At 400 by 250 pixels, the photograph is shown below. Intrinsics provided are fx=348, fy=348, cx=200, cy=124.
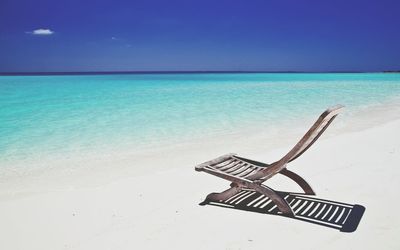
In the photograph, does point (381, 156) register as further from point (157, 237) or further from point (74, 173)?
point (74, 173)

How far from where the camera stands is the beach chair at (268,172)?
3.44 m

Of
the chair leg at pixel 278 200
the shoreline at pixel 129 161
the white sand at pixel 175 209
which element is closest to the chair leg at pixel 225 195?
the white sand at pixel 175 209

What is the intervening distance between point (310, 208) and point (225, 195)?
35.8 inches

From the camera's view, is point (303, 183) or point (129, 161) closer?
point (303, 183)

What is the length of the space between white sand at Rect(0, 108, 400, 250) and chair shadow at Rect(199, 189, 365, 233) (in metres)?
0.10

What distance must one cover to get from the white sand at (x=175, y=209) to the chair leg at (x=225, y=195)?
0.43 feet

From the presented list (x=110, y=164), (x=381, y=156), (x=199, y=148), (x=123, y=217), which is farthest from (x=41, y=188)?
(x=381, y=156)

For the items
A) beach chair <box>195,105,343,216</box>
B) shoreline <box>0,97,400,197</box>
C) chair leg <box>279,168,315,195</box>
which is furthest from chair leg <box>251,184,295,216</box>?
shoreline <box>0,97,400,197</box>

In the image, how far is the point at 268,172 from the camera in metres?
3.57

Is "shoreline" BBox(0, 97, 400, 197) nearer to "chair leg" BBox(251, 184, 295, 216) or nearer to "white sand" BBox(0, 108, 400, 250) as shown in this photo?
"white sand" BBox(0, 108, 400, 250)

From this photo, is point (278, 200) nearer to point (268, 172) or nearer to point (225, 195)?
point (268, 172)

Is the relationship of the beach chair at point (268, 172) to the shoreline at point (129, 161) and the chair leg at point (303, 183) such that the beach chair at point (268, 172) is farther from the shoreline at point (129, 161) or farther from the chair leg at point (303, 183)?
the shoreline at point (129, 161)

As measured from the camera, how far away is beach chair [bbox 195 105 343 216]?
3.44 metres

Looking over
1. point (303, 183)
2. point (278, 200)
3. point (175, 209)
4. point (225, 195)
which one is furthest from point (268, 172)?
point (175, 209)
